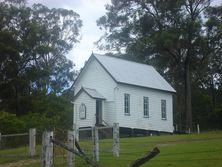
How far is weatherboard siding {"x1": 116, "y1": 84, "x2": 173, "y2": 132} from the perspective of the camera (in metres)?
42.7

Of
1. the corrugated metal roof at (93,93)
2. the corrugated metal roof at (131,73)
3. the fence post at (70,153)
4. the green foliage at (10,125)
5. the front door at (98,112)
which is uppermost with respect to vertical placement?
the corrugated metal roof at (131,73)

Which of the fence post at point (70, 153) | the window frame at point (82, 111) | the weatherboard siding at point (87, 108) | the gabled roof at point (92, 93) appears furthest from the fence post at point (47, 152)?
the window frame at point (82, 111)

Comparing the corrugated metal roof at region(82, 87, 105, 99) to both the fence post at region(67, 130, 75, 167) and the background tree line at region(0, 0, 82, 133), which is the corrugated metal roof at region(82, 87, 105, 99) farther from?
the fence post at region(67, 130, 75, 167)

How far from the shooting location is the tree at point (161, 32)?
54000 mm

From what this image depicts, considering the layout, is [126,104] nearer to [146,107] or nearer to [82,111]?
[146,107]

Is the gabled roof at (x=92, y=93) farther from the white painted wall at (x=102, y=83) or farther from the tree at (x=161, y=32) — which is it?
the tree at (x=161, y=32)

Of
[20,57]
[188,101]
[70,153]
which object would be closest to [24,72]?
[20,57]

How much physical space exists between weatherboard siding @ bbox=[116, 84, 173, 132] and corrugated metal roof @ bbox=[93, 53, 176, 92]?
51cm

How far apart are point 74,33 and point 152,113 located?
27.3 metres

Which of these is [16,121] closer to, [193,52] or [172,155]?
[172,155]

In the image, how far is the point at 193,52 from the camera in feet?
185

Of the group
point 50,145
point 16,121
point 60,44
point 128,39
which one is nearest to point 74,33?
point 60,44

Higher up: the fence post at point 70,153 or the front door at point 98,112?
the front door at point 98,112

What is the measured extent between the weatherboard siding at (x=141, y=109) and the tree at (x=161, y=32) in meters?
7.35
